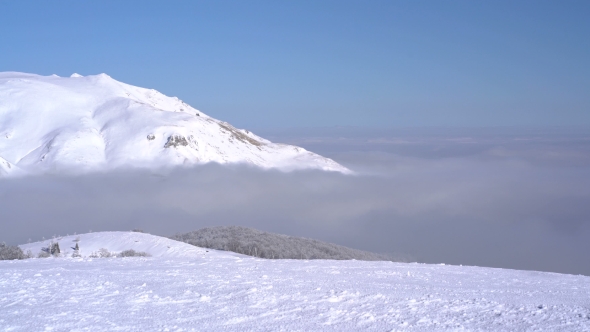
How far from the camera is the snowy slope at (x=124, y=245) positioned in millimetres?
16359

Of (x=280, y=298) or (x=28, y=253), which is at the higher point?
(x=28, y=253)

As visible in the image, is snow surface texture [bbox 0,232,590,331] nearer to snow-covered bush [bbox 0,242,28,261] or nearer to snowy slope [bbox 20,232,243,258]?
snow-covered bush [bbox 0,242,28,261]

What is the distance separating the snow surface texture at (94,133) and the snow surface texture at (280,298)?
4771cm

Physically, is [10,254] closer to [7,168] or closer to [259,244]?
[259,244]

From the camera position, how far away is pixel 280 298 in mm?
7871

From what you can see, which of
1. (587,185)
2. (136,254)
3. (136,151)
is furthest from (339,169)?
(136,254)

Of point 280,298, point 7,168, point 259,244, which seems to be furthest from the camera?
point 7,168

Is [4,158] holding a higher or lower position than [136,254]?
higher

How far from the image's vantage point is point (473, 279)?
34.6 ft

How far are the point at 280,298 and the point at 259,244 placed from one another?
36.5ft

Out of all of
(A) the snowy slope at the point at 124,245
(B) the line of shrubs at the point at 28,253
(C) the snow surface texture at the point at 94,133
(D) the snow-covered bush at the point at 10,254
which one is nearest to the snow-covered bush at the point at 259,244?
(A) the snowy slope at the point at 124,245

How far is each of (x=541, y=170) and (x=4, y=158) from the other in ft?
461

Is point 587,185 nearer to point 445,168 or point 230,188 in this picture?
point 445,168

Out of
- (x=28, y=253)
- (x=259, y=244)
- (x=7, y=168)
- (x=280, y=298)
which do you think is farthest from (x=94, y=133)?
(x=280, y=298)
